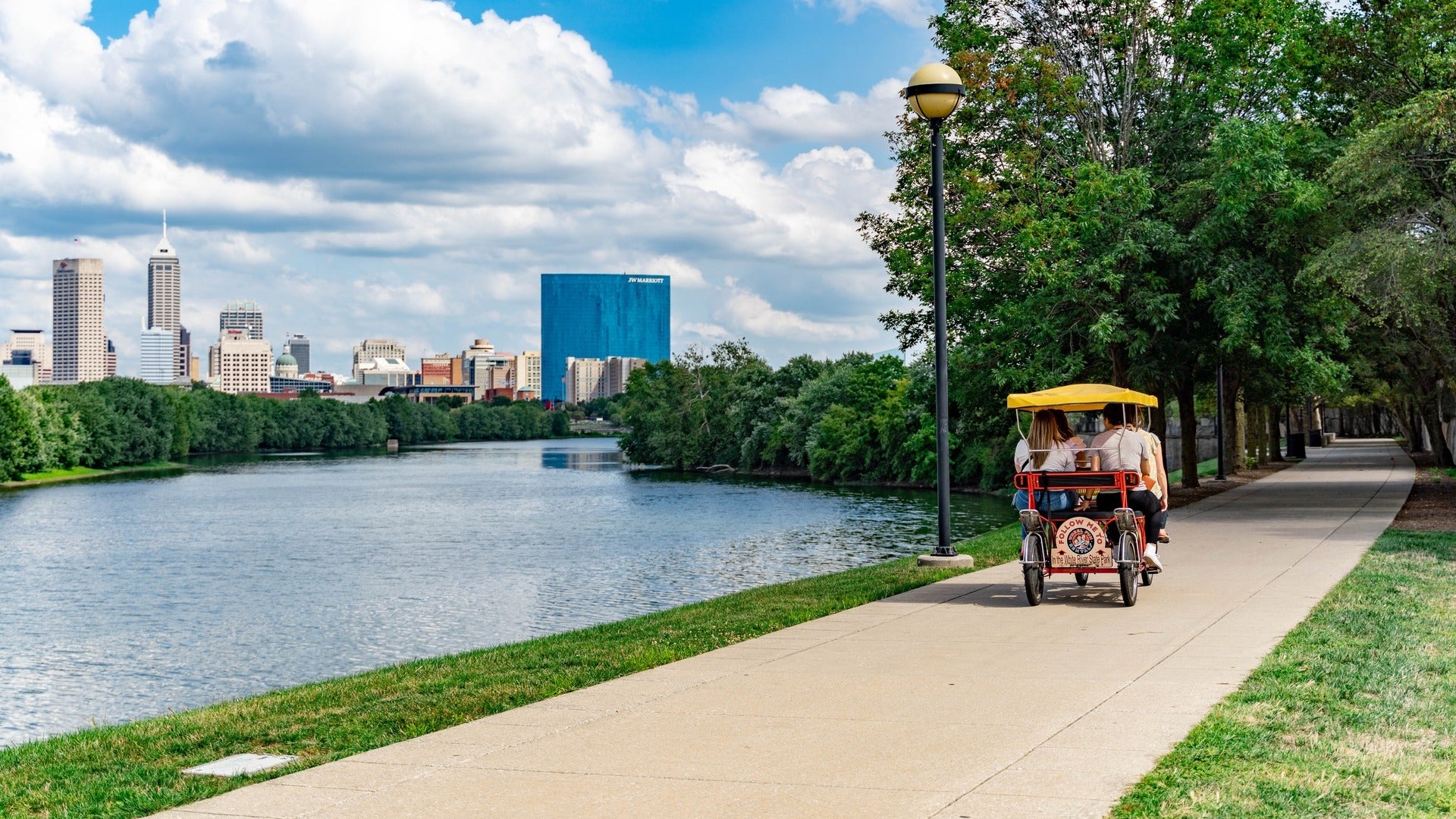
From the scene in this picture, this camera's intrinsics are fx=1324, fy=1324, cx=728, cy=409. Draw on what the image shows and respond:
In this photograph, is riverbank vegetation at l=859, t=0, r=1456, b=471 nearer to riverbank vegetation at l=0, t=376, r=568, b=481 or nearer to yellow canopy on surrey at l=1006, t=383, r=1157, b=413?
yellow canopy on surrey at l=1006, t=383, r=1157, b=413

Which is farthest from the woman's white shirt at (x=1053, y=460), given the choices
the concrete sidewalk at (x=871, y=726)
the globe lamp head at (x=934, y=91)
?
the globe lamp head at (x=934, y=91)

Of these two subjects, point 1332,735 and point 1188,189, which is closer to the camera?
point 1332,735

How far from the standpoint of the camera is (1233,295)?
26203mm

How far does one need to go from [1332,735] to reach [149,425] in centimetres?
12388

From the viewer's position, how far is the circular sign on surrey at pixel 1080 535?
13172mm

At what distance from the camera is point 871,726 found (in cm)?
785

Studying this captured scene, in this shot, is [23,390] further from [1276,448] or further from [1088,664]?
[1088,664]

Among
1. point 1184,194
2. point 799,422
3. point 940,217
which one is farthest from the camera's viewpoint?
point 799,422

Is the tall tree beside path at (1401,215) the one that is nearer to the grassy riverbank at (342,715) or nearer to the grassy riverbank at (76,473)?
the grassy riverbank at (342,715)

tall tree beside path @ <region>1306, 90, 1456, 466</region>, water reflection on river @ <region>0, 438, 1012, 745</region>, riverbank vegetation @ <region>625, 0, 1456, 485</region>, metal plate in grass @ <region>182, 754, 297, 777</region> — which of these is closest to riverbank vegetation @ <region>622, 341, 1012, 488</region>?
water reflection on river @ <region>0, 438, 1012, 745</region>

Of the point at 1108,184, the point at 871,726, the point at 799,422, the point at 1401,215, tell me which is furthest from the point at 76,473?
the point at 871,726

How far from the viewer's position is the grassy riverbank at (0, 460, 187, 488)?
9038 centimetres

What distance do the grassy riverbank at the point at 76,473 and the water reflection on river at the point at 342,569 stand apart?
1595 cm

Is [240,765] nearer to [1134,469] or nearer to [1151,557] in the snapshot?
[1151,557]
